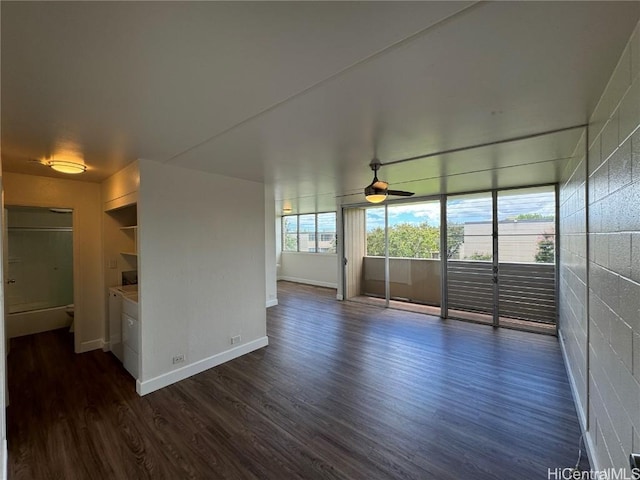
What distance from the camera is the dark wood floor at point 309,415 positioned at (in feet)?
6.32

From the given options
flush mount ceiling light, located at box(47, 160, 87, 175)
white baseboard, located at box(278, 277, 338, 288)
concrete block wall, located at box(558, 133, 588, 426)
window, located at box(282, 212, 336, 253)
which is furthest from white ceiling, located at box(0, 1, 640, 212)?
white baseboard, located at box(278, 277, 338, 288)

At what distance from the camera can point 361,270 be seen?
704cm

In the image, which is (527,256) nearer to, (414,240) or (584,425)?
(414,240)

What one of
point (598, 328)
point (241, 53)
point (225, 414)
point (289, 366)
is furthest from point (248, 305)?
point (598, 328)

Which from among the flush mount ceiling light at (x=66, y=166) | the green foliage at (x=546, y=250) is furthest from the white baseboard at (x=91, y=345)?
the green foliage at (x=546, y=250)

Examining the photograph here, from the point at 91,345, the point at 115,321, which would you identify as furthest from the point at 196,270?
the point at 91,345

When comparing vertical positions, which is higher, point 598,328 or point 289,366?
point 598,328

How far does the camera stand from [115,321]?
3584mm

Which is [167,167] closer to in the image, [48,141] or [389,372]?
[48,141]

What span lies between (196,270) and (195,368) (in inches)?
44.1

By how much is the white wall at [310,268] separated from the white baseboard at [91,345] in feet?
18.6

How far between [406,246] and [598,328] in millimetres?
4354

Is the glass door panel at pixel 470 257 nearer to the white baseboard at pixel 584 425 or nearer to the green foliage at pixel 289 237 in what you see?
the white baseboard at pixel 584 425

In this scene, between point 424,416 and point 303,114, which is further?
point 424,416
